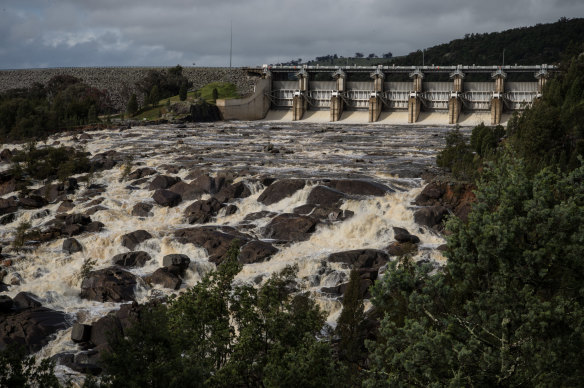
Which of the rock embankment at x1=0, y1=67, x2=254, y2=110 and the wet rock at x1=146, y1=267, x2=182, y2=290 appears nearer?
the wet rock at x1=146, y1=267, x2=182, y2=290

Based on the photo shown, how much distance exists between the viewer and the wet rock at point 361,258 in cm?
2933

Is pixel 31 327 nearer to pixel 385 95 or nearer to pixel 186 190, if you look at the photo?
pixel 186 190

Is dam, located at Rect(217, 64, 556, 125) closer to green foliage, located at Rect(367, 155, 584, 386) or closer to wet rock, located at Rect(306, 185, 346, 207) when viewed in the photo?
wet rock, located at Rect(306, 185, 346, 207)

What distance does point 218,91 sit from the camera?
9738 centimetres

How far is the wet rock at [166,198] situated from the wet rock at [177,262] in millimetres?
8545

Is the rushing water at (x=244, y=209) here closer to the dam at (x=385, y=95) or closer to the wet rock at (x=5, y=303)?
the wet rock at (x=5, y=303)

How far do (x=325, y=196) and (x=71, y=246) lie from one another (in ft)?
43.7

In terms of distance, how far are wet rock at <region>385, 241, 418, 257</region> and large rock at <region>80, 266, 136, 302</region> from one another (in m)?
11.5

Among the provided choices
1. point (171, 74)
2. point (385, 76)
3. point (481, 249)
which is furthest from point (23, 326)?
point (171, 74)

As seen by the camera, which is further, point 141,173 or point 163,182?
point 141,173

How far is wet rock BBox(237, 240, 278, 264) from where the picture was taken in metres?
30.5

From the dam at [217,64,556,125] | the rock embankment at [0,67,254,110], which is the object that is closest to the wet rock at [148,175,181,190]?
the dam at [217,64,556,125]

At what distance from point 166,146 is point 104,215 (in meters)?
21.6

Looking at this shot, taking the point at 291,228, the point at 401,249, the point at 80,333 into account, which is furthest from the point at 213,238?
the point at 80,333
